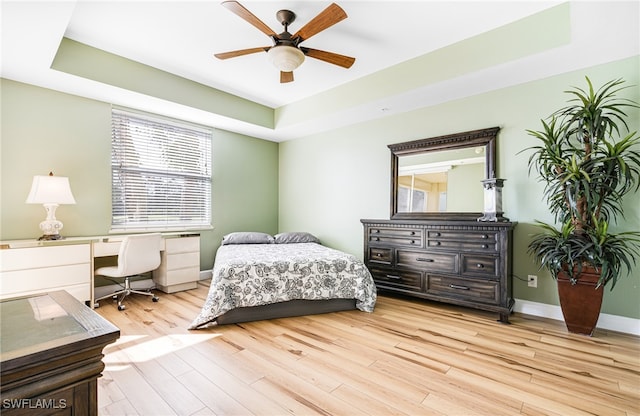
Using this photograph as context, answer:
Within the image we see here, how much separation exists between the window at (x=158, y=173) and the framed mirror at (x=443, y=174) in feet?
9.41

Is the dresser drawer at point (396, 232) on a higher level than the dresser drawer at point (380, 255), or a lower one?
higher

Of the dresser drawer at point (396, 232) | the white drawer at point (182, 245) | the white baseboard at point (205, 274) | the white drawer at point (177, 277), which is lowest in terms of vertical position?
the white baseboard at point (205, 274)

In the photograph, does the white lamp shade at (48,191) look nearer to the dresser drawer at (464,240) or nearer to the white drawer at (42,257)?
the white drawer at (42,257)

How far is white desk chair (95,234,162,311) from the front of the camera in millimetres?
3248

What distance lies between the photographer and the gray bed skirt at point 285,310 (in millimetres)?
2809

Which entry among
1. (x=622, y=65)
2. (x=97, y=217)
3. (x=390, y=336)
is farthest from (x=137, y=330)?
(x=622, y=65)

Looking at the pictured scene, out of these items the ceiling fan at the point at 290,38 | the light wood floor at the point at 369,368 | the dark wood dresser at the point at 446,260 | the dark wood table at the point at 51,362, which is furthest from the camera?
the dark wood dresser at the point at 446,260

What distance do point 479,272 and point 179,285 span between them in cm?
362

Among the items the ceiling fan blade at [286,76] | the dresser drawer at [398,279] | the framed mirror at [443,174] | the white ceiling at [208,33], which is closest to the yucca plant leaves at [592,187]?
the framed mirror at [443,174]

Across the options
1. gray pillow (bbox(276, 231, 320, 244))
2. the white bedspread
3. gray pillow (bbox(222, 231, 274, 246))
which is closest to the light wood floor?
the white bedspread

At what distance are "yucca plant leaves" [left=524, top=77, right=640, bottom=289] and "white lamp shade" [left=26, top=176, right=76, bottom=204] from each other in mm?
4642

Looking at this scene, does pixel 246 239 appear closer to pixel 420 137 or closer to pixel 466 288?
pixel 420 137

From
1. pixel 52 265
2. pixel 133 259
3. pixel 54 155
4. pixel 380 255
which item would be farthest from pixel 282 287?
pixel 54 155

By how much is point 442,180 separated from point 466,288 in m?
1.30
